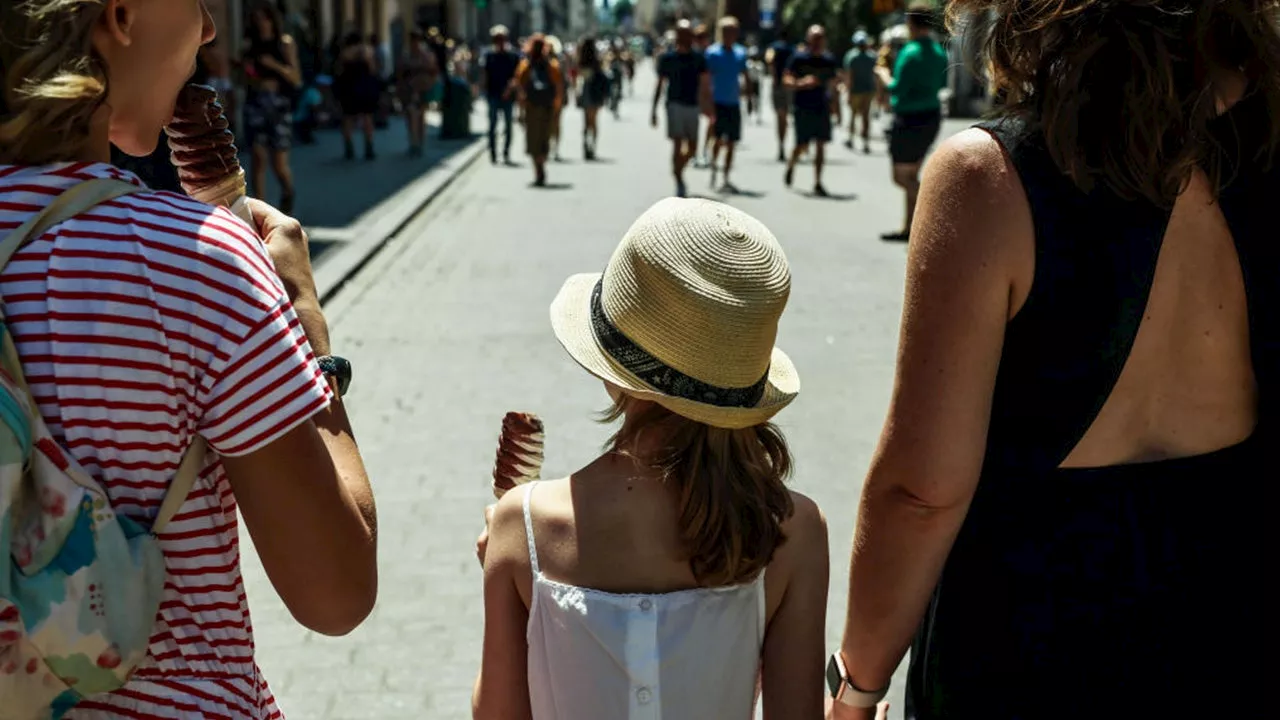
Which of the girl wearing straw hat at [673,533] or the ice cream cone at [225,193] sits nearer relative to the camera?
the ice cream cone at [225,193]

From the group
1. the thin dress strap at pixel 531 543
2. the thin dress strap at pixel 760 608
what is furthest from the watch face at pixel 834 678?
the thin dress strap at pixel 531 543

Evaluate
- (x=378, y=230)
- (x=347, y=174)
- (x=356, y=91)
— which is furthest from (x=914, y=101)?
(x=356, y=91)

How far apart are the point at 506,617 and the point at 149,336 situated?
802 mm

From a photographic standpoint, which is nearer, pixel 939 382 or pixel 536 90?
pixel 939 382

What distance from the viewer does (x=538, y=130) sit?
19875 millimetres

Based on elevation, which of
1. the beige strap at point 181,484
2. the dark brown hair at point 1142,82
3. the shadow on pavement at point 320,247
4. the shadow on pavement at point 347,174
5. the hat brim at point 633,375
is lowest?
the shadow on pavement at point 347,174

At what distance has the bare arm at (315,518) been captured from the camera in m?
1.53

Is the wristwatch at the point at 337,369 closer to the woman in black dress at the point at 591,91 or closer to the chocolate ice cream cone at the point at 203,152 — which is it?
the chocolate ice cream cone at the point at 203,152

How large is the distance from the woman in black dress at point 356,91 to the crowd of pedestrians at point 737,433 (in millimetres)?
20929

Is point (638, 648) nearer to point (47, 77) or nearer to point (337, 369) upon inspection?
point (337, 369)

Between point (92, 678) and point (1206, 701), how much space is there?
115cm

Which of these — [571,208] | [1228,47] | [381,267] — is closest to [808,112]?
[571,208]

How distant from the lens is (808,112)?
1786 cm

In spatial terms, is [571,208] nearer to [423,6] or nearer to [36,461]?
[36,461]
